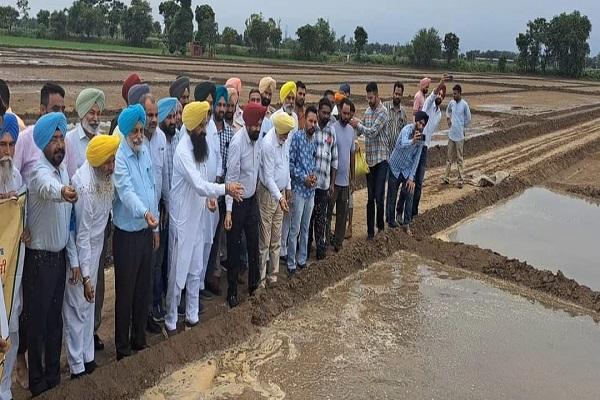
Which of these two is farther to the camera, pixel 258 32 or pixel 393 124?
pixel 258 32

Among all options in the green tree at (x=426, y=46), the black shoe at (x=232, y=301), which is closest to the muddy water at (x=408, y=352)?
the black shoe at (x=232, y=301)

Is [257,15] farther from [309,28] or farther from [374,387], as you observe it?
[374,387]

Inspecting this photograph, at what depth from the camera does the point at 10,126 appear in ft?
11.0

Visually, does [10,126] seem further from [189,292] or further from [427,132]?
[427,132]

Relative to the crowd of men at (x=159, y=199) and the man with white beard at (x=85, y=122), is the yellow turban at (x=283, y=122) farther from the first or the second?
the man with white beard at (x=85, y=122)

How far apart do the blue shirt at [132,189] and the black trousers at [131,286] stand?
9 cm

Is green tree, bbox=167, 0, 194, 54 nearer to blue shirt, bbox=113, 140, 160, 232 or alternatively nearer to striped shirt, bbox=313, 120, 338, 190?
striped shirt, bbox=313, 120, 338, 190

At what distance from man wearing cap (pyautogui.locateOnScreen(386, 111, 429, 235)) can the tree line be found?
46953mm

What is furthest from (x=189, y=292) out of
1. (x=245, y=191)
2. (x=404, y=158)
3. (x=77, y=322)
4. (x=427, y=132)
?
(x=427, y=132)

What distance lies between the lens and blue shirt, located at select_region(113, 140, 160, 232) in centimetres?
390

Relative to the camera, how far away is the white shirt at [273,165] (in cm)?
529

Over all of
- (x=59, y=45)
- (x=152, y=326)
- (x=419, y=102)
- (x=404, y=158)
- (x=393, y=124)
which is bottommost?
(x=152, y=326)

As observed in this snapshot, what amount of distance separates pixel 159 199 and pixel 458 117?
23.4 feet

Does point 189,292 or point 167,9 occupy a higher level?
point 167,9
